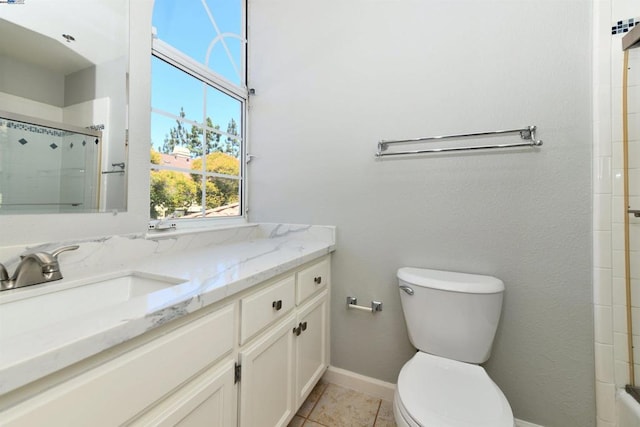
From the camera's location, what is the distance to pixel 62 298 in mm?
808

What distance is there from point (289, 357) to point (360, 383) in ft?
2.09

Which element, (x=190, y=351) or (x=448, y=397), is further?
(x=448, y=397)

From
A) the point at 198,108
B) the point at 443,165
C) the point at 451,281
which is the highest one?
the point at 198,108

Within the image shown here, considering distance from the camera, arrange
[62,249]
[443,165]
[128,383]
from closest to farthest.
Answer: [128,383], [62,249], [443,165]

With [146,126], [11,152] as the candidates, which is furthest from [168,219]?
[11,152]

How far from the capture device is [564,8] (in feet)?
3.86

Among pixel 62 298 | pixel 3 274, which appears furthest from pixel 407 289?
pixel 3 274

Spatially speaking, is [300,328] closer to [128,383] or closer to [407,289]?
[407,289]

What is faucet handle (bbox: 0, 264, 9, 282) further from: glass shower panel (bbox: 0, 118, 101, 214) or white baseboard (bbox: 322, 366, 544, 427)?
white baseboard (bbox: 322, 366, 544, 427)

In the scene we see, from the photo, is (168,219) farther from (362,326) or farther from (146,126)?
(362,326)

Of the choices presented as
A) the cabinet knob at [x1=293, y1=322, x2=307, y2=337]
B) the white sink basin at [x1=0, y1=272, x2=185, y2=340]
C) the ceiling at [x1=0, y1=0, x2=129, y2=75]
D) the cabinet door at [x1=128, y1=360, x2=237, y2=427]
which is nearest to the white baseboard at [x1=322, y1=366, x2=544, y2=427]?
the cabinet knob at [x1=293, y1=322, x2=307, y2=337]

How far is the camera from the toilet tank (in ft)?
3.77

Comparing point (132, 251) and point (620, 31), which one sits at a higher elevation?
point (620, 31)

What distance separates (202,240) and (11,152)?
2.51 feet
